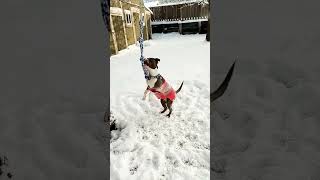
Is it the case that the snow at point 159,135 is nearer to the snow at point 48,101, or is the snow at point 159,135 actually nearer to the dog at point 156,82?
the snow at point 48,101
